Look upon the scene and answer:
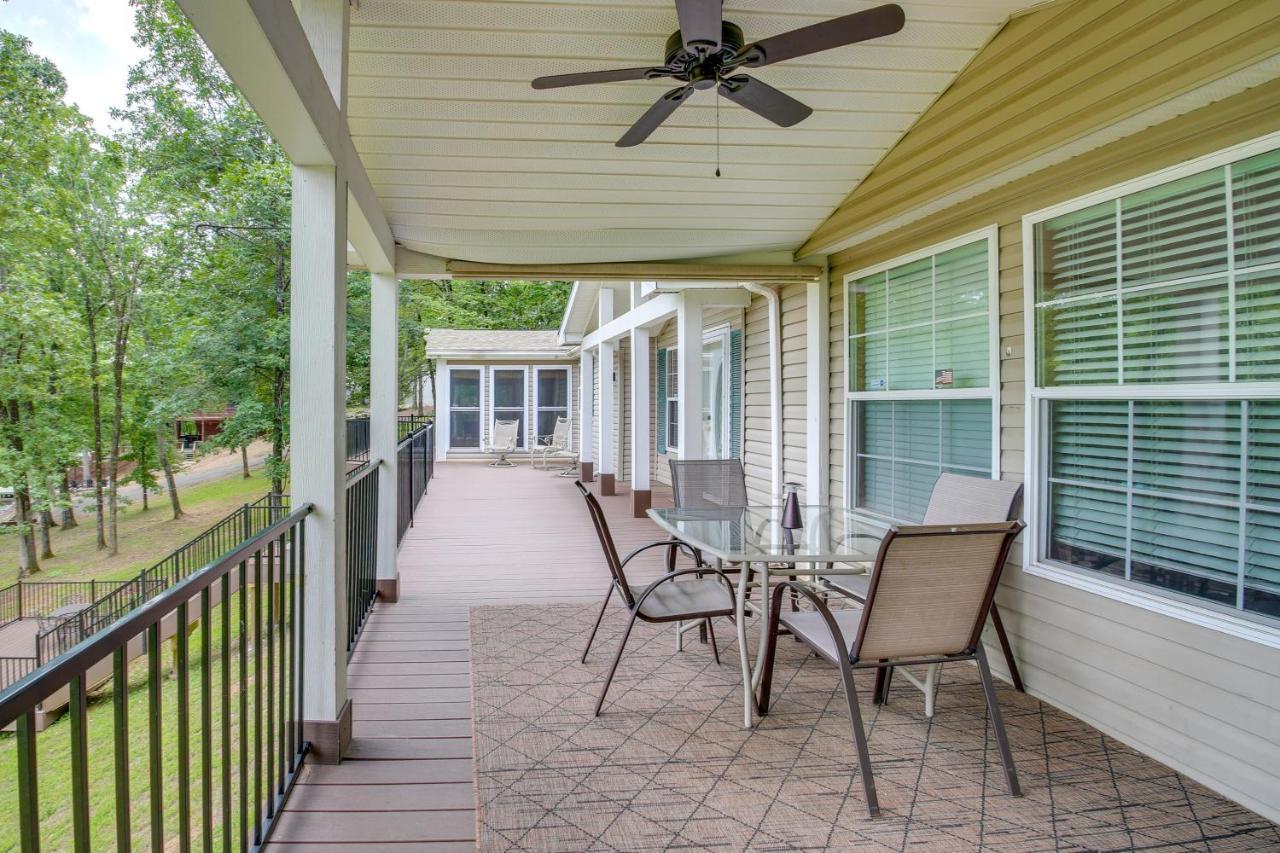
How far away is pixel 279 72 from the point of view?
1.71m

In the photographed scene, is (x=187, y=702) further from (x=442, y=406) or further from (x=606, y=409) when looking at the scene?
(x=442, y=406)

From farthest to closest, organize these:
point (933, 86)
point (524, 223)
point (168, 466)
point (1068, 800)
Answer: point (168, 466) → point (524, 223) → point (933, 86) → point (1068, 800)

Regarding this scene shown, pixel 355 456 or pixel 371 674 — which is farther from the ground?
pixel 355 456

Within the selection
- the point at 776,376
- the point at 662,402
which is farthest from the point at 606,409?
the point at 776,376

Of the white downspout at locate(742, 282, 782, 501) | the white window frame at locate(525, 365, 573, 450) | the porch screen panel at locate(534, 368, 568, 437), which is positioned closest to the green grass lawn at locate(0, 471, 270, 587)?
the white window frame at locate(525, 365, 573, 450)

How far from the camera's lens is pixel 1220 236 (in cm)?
235

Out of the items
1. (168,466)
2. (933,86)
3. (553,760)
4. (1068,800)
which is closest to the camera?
(1068,800)

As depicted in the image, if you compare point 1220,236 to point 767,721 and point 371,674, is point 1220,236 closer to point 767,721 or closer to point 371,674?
point 767,721

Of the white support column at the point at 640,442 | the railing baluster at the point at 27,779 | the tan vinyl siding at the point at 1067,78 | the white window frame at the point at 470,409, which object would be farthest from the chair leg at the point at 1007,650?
the white window frame at the point at 470,409

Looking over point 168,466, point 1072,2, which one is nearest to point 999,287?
point 1072,2

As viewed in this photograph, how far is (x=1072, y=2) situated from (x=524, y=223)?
9.17 feet

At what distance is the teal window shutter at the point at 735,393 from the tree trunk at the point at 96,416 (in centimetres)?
1047

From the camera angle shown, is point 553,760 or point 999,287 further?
point 999,287

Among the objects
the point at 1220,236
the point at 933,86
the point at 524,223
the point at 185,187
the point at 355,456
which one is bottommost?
the point at 355,456
